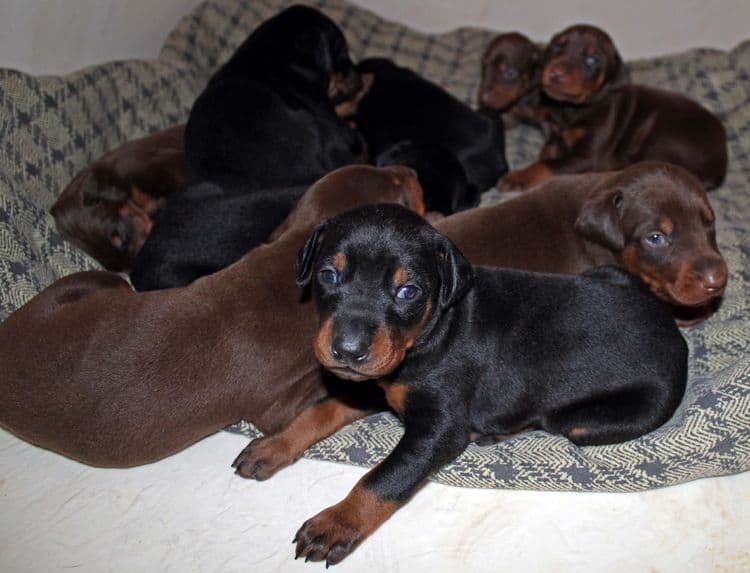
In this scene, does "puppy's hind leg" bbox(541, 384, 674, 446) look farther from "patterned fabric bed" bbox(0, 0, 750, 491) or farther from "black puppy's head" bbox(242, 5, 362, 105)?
"black puppy's head" bbox(242, 5, 362, 105)

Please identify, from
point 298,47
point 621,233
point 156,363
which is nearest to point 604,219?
point 621,233

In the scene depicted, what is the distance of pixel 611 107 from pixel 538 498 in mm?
3399

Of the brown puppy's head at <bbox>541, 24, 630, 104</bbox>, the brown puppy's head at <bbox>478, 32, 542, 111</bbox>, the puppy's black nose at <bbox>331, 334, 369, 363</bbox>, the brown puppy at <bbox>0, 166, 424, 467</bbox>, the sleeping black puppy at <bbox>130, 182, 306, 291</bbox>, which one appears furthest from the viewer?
the brown puppy's head at <bbox>478, 32, 542, 111</bbox>

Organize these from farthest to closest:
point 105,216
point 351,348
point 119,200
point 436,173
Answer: point 436,173 → point 119,200 → point 105,216 → point 351,348

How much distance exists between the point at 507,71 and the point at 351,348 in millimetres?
4104

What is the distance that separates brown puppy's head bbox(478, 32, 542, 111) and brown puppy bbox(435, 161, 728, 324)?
2007 millimetres

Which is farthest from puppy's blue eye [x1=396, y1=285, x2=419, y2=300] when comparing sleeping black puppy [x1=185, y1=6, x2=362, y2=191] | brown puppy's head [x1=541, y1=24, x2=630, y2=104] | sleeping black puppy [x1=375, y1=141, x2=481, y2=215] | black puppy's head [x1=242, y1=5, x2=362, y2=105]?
brown puppy's head [x1=541, y1=24, x2=630, y2=104]

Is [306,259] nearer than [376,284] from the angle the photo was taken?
No

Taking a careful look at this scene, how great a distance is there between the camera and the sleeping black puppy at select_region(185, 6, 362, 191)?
15.7ft

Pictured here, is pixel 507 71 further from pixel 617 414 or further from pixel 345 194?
pixel 617 414

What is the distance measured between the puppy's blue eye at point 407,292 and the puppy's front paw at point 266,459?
1.03 m

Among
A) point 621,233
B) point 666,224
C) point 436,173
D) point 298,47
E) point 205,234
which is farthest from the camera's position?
point 298,47

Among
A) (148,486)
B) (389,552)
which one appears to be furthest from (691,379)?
(148,486)

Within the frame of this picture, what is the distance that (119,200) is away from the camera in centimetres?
473
